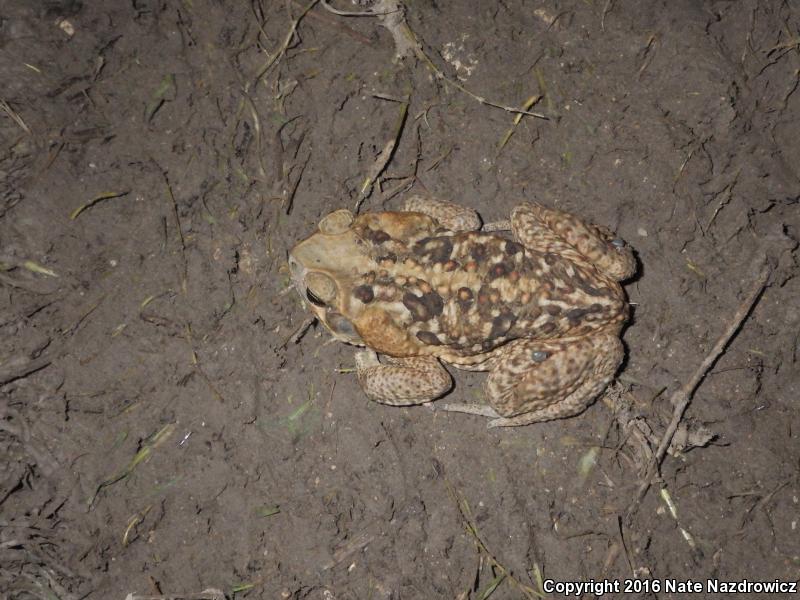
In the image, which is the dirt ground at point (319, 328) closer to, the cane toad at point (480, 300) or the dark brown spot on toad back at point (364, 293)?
the cane toad at point (480, 300)

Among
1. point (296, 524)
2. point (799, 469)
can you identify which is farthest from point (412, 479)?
point (799, 469)

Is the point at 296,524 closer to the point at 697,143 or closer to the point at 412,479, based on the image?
the point at 412,479

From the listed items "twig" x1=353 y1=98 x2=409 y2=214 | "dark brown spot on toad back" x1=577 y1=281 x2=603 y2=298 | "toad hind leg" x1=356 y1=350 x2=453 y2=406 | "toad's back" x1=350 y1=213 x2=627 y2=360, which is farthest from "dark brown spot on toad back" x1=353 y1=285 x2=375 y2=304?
"dark brown spot on toad back" x1=577 y1=281 x2=603 y2=298

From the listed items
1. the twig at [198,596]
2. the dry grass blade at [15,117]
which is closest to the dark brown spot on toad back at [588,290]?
the twig at [198,596]

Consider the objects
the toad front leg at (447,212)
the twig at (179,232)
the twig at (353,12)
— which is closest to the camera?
the toad front leg at (447,212)

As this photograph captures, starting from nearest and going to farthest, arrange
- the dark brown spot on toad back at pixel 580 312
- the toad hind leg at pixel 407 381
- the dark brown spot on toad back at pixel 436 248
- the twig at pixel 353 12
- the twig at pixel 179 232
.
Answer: the dark brown spot on toad back at pixel 580 312, the dark brown spot on toad back at pixel 436 248, the toad hind leg at pixel 407 381, the twig at pixel 179 232, the twig at pixel 353 12

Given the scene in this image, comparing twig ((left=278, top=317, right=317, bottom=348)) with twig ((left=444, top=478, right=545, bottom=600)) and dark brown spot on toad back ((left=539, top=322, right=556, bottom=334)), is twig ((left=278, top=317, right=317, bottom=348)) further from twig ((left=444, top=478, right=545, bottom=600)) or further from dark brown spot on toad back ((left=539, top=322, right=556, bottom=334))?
dark brown spot on toad back ((left=539, top=322, right=556, bottom=334))

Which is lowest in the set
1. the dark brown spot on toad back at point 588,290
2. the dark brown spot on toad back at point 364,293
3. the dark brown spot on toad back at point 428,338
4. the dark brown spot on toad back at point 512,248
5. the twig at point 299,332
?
the twig at point 299,332

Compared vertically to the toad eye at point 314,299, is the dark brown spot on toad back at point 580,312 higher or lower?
higher
